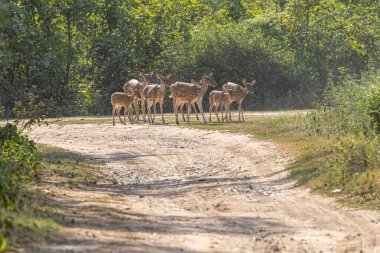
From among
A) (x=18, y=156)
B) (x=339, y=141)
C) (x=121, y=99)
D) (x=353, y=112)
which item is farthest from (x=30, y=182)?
(x=121, y=99)

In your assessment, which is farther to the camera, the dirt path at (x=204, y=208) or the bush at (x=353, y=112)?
the bush at (x=353, y=112)

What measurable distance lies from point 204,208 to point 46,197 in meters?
2.47

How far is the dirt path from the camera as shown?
37.0 feet

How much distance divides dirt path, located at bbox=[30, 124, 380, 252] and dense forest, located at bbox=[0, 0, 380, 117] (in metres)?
16.5

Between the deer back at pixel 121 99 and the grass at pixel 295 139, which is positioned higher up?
the deer back at pixel 121 99

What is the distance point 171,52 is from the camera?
4159 centimetres

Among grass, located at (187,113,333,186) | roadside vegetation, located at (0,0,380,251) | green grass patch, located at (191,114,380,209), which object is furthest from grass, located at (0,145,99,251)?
roadside vegetation, located at (0,0,380,251)

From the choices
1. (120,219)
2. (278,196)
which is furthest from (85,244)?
(278,196)

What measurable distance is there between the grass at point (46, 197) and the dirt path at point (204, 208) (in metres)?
0.24

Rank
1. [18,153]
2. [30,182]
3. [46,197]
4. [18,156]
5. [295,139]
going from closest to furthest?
[46,197], [30,182], [18,156], [18,153], [295,139]

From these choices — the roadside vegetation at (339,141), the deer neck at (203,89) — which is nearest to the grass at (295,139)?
the roadside vegetation at (339,141)

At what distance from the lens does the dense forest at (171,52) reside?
40.2 m

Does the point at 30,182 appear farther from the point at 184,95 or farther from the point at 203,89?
the point at 203,89

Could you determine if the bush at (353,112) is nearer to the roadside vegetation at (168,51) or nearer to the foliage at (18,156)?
the foliage at (18,156)
